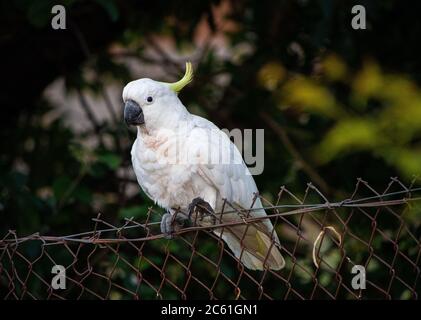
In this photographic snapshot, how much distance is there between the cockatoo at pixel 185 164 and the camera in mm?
2887

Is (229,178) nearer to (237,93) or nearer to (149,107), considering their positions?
(149,107)

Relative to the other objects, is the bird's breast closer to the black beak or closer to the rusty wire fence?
the black beak

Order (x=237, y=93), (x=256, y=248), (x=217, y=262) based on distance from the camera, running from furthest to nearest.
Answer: (x=237, y=93) < (x=217, y=262) < (x=256, y=248)

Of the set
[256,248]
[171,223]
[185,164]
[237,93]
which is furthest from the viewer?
[237,93]

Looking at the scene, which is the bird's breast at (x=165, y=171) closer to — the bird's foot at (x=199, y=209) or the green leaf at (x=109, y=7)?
the bird's foot at (x=199, y=209)

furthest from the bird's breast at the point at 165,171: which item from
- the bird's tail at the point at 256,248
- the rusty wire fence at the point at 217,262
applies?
the rusty wire fence at the point at 217,262

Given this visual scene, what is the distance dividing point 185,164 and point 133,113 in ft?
0.98

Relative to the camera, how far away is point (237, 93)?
4.61 meters

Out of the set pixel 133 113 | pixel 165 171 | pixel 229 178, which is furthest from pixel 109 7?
pixel 229 178

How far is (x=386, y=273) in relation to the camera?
148 inches
